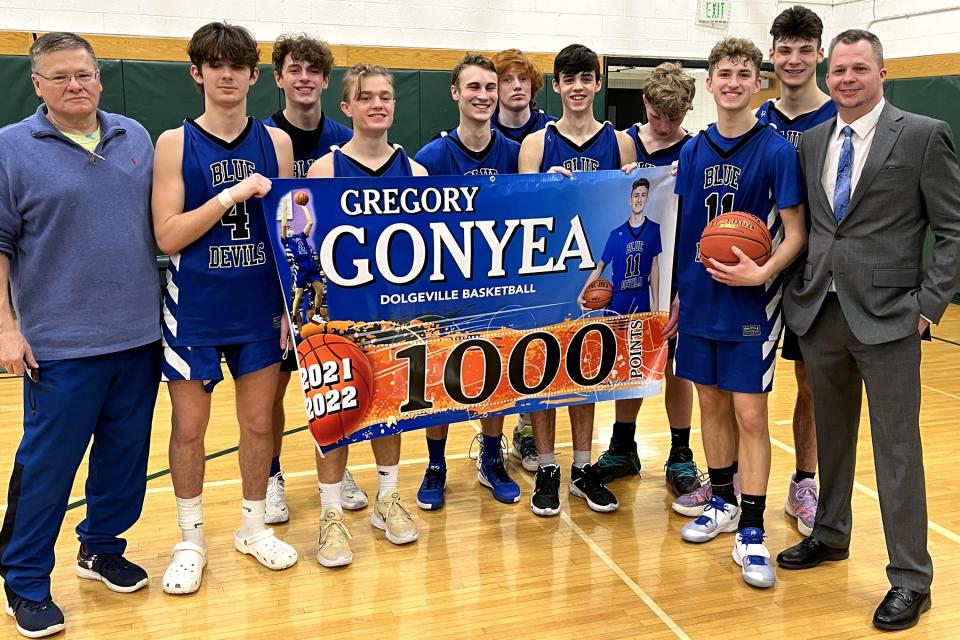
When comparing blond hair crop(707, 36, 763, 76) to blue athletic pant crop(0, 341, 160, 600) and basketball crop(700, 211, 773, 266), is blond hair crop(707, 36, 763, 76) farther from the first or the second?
blue athletic pant crop(0, 341, 160, 600)

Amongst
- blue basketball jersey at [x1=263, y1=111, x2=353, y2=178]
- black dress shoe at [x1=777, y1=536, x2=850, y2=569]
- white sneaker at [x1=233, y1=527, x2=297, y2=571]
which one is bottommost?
black dress shoe at [x1=777, y1=536, x2=850, y2=569]

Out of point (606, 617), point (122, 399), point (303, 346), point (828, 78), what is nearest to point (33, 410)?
point (122, 399)

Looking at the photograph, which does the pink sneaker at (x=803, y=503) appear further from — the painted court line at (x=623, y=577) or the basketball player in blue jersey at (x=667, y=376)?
the painted court line at (x=623, y=577)

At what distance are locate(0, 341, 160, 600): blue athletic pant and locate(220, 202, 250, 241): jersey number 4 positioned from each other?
1.56 ft

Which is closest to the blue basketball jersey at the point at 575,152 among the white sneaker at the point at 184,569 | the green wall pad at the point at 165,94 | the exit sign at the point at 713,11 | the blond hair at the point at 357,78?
the blond hair at the point at 357,78

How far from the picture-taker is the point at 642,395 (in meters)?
3.58

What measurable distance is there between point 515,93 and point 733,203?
4.70ft

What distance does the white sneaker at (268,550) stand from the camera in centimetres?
309

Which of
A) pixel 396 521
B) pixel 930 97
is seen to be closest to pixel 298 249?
pixel 396 521

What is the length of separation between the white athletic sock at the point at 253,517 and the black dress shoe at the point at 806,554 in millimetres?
1923

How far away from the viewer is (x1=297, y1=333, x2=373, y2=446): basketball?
2.96 meters

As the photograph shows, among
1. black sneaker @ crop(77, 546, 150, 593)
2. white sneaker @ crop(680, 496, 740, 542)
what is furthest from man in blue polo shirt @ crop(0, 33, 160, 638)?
white sneaker @ crop(680, 496, 740, 542)

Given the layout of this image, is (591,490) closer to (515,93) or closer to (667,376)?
(667,376)

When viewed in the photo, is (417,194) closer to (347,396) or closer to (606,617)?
(347,396)
